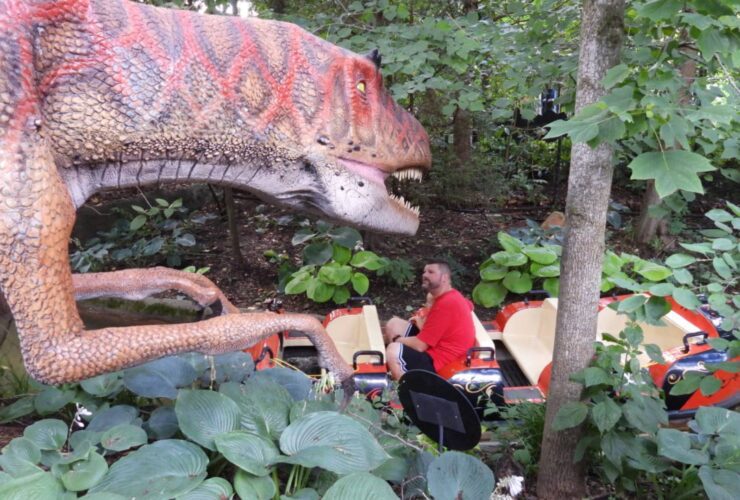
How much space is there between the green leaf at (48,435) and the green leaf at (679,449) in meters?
1.87

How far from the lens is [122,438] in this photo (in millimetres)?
1540

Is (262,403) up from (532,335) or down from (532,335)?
up

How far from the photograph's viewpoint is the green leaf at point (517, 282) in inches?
198

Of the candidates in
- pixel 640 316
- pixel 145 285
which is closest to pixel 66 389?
pixel 145 285

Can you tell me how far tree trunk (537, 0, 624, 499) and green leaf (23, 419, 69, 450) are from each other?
1.72m

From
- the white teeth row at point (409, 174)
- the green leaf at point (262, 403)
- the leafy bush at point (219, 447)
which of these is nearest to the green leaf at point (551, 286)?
the white teeth row at point (409, 174)

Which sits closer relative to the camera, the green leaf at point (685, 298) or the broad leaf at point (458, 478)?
the broad leaf at point (458, 478)

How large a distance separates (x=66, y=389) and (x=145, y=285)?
2.28 ft

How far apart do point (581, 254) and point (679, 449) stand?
0.71 m

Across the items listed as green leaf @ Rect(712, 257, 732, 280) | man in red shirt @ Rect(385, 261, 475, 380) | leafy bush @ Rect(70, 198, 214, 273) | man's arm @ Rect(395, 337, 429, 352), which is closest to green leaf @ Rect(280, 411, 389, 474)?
green leaf @ Rect(712, 257, 732, 280)

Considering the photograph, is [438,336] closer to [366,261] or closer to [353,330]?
[353,330]

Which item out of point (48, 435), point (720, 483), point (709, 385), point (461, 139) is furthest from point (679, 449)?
point (461, 139)

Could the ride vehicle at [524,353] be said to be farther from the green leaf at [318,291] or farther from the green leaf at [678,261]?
the green leaf at [678,261]

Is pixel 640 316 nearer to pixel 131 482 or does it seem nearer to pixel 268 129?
pixel 268 129
